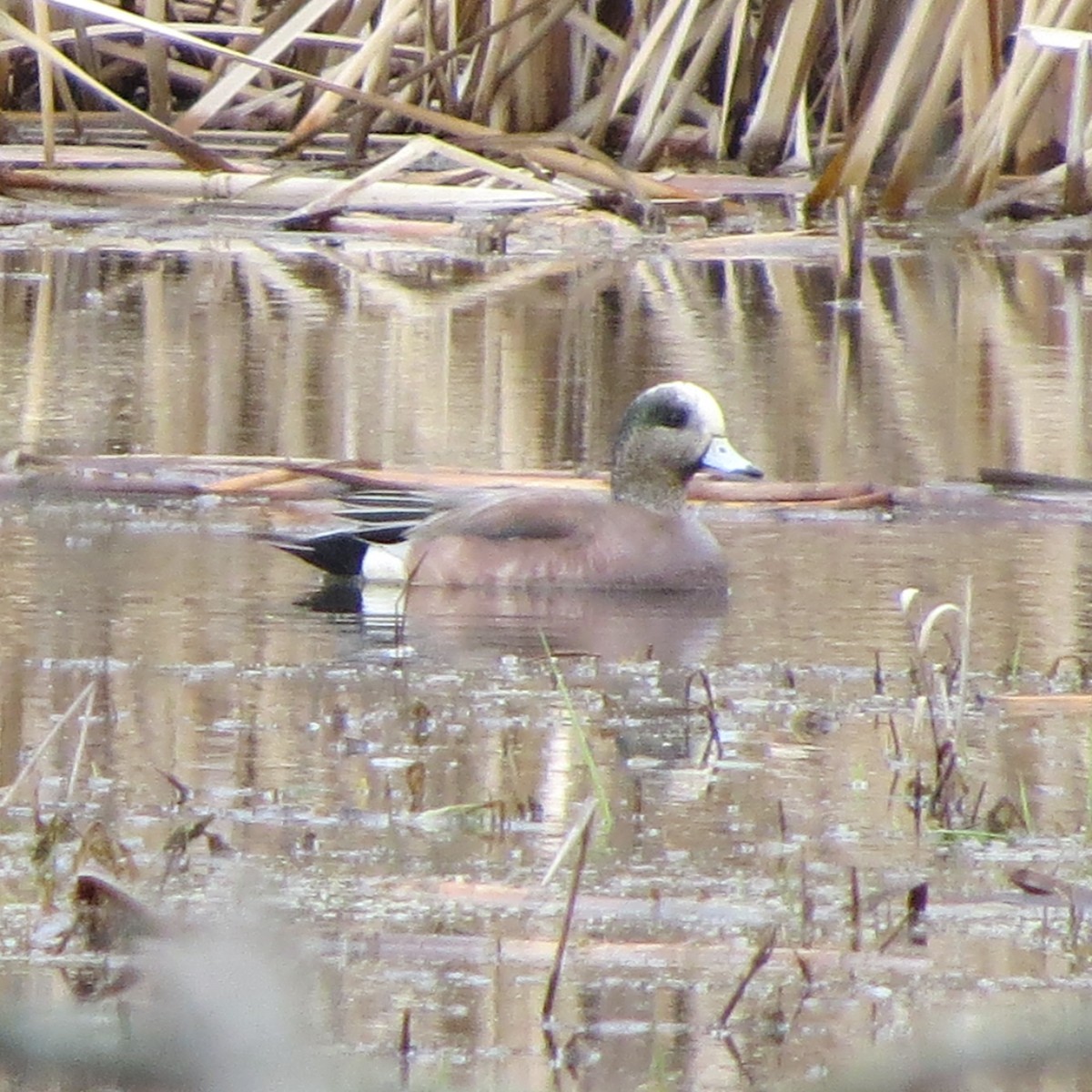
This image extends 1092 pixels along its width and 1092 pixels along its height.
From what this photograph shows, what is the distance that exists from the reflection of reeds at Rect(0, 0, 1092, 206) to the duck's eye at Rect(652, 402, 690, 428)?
4492 mm

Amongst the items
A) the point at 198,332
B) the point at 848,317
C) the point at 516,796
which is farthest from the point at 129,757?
the point at 848,317

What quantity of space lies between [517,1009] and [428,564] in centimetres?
255

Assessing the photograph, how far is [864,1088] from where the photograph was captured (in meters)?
0.71

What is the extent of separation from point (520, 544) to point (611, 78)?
6.96m

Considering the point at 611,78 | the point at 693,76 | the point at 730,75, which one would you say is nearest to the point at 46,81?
the point at 611,78

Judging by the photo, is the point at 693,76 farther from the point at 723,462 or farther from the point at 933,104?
the point at 723,462

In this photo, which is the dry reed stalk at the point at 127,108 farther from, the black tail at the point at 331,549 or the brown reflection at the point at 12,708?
the brown reflection at the point at 12,708

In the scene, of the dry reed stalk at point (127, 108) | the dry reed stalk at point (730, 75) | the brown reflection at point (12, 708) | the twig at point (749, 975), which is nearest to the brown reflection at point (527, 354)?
the dry reed stalk at point (127, 108)

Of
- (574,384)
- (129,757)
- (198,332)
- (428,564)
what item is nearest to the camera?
(129,757)

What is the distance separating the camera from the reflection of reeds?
401 inches

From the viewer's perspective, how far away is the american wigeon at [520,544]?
480 centimetres

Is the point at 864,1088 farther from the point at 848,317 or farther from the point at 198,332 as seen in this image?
the point at 848,317

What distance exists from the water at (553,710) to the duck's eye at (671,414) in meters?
0.32

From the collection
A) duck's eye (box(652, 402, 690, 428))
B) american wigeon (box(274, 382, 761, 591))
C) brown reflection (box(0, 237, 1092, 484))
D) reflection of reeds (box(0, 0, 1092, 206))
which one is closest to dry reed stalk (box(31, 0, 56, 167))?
reflection of reeds (box(0, 0, 1092, 206))
